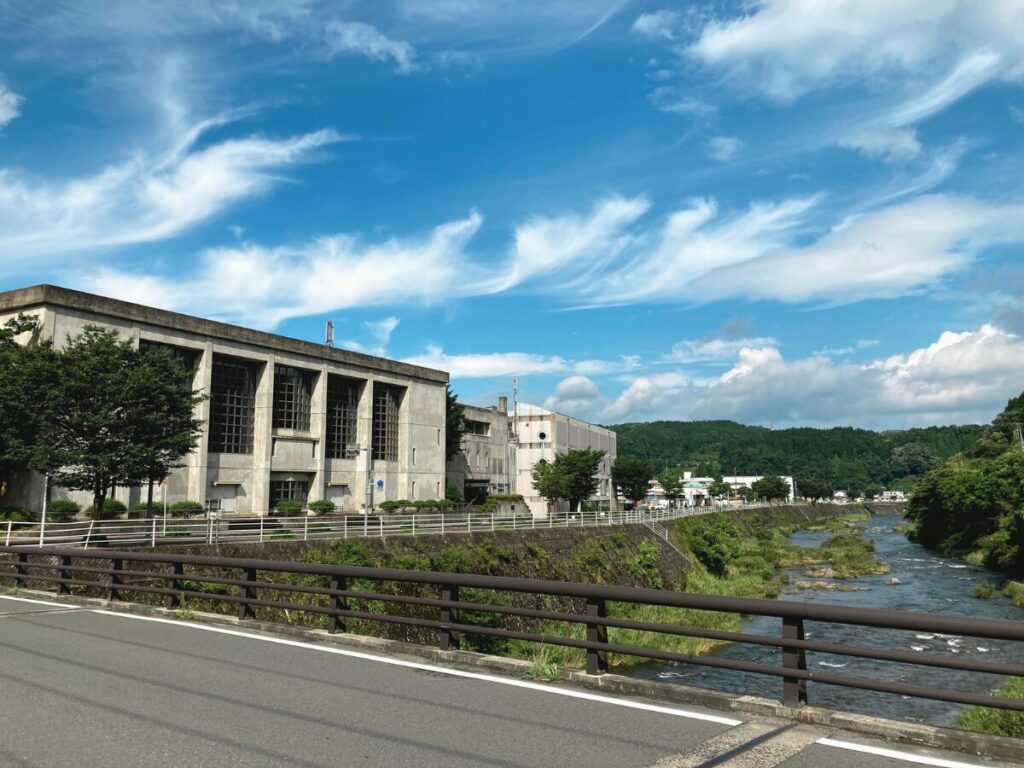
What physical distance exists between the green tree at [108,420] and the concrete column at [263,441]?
17742 mm

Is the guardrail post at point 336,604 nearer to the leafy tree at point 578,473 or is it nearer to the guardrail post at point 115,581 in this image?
the guardrail post at point 115,581

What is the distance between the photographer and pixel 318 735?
19.1ft

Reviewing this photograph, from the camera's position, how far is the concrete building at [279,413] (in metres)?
39.6

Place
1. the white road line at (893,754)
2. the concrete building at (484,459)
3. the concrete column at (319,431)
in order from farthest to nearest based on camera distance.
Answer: the concrete building at (484,459), the concrete column at (319,431), the white road line at (893,754)

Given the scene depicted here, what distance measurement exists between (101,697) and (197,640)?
10.1 feet

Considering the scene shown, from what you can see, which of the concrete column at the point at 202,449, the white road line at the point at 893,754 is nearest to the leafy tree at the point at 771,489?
the concrete column at the point at 202,449

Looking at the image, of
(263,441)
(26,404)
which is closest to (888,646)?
(26,404)

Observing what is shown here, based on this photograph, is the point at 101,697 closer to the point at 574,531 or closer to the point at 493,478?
the point at 574,531

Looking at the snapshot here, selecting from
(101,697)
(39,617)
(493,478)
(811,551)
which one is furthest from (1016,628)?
(493,478)

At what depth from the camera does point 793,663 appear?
21.0ft

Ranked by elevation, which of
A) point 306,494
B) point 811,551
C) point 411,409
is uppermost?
point 411,409

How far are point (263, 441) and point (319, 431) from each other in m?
4.91

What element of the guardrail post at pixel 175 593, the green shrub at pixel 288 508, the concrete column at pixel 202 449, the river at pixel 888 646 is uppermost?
the concrete column at pixel 202 449

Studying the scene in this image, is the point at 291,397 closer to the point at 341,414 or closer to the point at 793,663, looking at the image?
the point at 341,414
